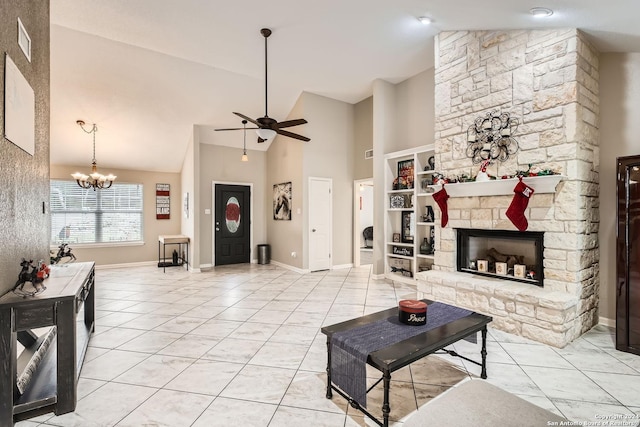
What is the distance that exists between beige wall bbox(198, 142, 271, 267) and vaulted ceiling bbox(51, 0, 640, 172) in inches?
16.3

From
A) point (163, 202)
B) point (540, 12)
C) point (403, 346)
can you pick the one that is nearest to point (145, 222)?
point (163, 202)

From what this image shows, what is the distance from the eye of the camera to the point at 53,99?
17.3 ft

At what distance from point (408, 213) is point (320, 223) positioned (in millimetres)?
1941

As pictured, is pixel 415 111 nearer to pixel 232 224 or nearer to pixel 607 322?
pixel 607 322

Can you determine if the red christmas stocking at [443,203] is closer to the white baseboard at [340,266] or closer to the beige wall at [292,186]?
the beige wall at [292,186]

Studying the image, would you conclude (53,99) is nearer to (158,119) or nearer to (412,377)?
(158,119)

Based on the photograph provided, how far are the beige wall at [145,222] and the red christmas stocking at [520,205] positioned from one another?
7488mm

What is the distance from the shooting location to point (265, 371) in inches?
100

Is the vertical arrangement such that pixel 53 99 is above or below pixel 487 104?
above

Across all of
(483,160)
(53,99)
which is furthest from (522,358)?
(53,99)

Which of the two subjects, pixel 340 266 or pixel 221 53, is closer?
pixel 221 53

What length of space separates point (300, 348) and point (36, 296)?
6.75ft

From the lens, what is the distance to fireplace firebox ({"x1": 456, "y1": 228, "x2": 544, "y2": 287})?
3.47m

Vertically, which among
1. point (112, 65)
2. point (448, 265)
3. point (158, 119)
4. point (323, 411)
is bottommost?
point (323, 411)
